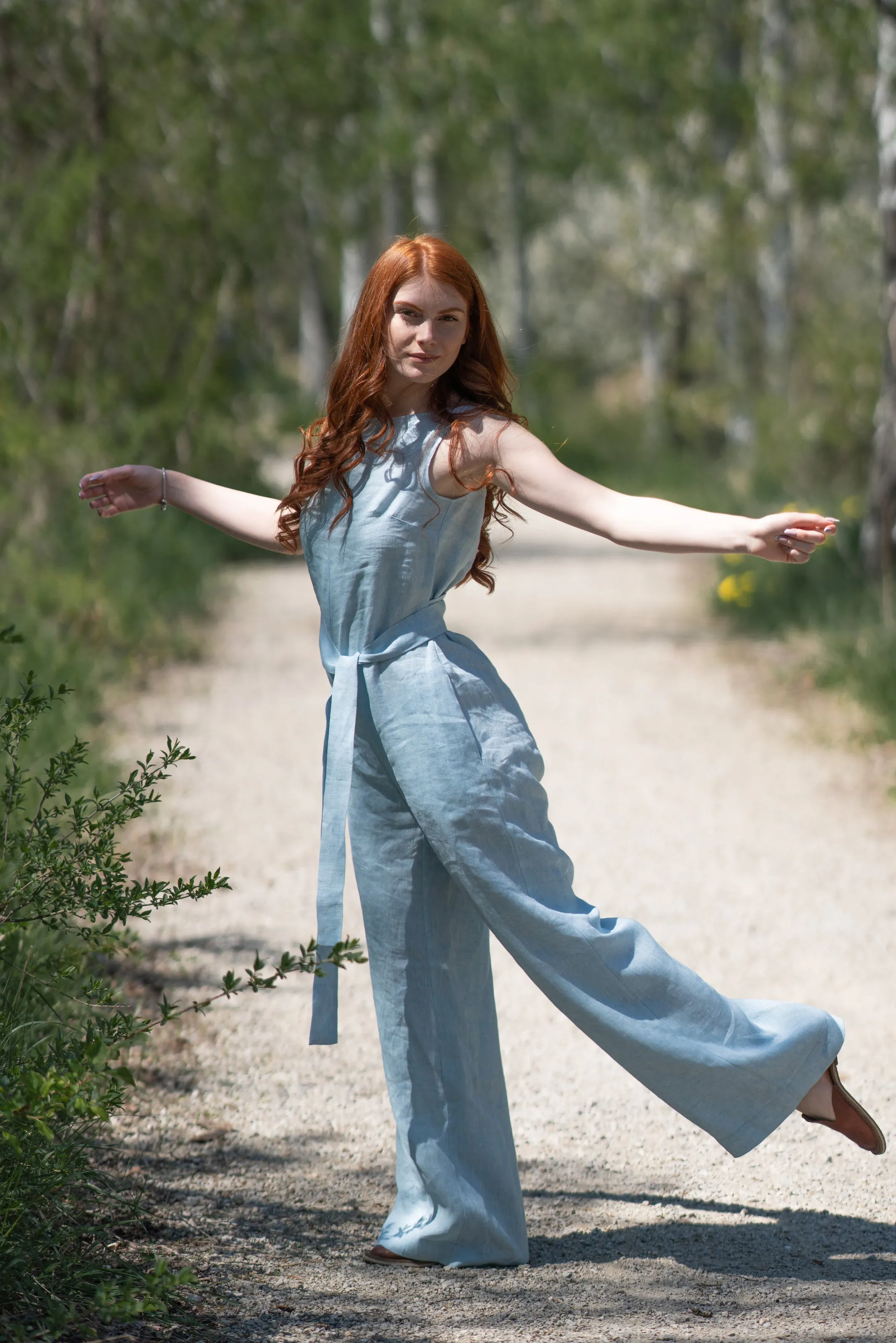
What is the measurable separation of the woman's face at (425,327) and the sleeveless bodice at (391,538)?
0.32ft

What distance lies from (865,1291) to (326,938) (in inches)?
42.8

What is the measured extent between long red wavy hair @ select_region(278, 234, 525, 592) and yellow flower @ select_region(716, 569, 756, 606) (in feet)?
21.8

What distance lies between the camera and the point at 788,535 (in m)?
2.45

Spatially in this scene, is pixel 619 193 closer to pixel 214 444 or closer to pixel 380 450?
pixel 214 444

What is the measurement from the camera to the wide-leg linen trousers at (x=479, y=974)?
2660 millimetres

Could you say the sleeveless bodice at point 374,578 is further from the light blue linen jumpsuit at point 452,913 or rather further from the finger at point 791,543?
the finger at point 791,543

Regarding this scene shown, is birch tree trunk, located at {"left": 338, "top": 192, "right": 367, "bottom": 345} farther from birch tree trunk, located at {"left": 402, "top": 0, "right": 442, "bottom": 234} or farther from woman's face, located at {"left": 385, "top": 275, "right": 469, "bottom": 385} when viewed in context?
woman's face, located at {"left": 385, "top": 275, "right": 469, "bottom": 385}

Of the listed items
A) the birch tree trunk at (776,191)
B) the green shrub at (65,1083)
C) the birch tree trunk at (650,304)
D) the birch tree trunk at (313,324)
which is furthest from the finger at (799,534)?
the birch tree trunk at (313,324)

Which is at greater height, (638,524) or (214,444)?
(214,444)

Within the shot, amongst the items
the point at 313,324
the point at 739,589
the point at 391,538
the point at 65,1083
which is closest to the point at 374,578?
the point at 391,538

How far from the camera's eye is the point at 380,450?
2752mm

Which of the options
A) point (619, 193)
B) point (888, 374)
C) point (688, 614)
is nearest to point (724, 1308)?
point (888, 374)

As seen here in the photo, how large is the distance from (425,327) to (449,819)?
0.81 m

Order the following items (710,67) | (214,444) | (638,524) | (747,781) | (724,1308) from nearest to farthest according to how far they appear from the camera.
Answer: (638,524)
(724,1308)
(747,781)
(214,444)
(710,67)
